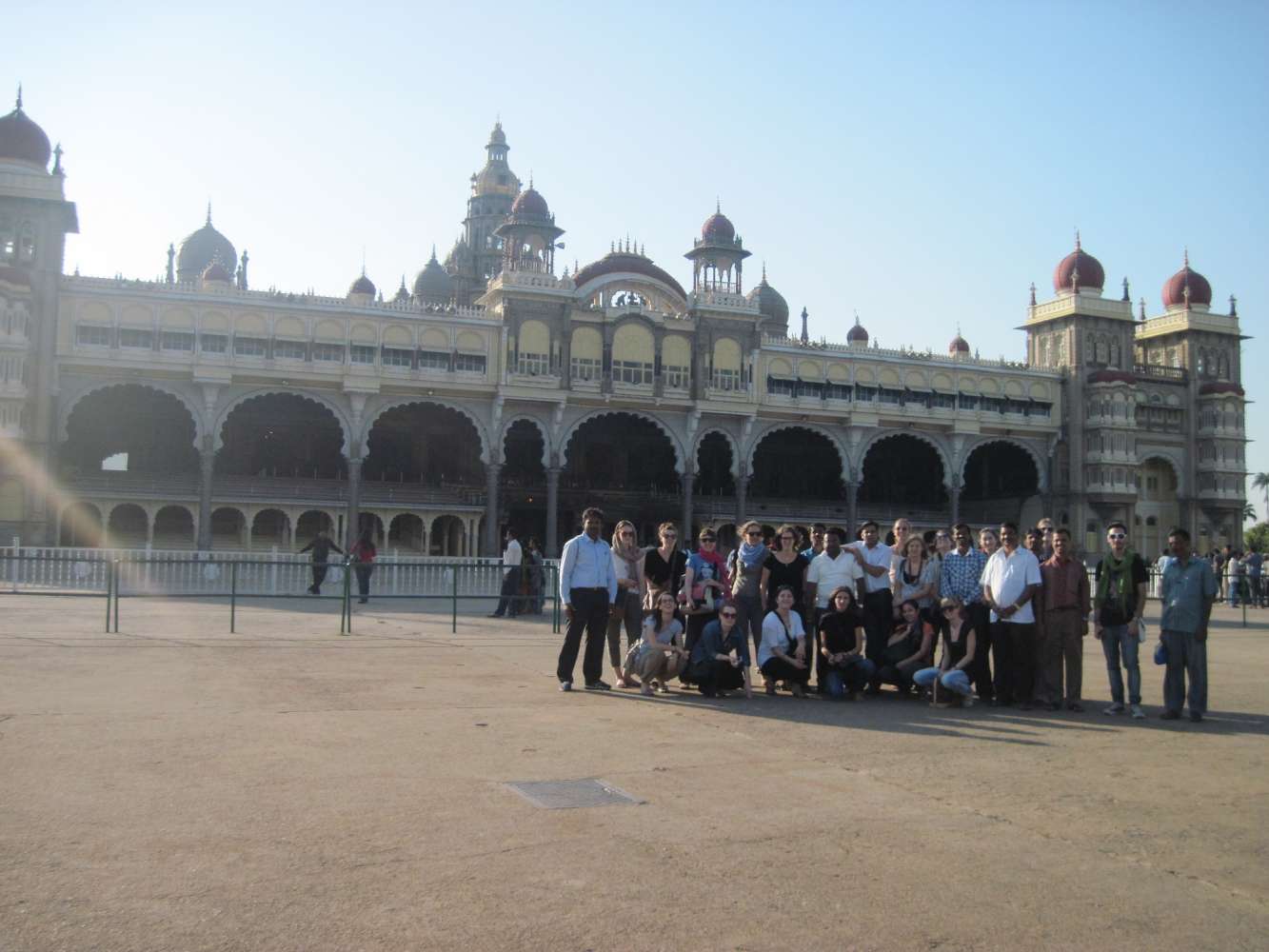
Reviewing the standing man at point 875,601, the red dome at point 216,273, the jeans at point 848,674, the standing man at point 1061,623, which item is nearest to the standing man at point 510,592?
the standing man at point 875,601

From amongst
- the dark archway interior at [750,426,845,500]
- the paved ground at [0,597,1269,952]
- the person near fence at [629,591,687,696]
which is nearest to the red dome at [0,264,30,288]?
the dark archway interior at [750,426,845,500]

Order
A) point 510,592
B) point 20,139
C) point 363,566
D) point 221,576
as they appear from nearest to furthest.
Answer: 1. point 221,576
2. point 510,592
3. point 363,566
4. point 20,139

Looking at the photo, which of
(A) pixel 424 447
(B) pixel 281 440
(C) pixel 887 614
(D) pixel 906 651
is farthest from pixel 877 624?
(B) pixel 281 440

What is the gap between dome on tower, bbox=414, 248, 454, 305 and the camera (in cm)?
6056

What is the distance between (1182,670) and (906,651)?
2.28 meters

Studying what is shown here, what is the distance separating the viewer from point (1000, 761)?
7434 millimetres

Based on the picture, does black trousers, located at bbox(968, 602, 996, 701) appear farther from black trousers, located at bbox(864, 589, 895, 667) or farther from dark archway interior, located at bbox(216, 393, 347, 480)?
dark archway interior, located at bbox(216, 393, 347, 480)

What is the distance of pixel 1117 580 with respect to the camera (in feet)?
32.5

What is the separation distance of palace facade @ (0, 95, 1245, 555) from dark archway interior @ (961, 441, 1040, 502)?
128 mm

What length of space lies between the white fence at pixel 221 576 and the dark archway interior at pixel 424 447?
20.2m

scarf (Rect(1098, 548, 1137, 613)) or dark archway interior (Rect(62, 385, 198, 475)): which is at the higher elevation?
dark archway interior (Rect(62, 385, 198, 475))

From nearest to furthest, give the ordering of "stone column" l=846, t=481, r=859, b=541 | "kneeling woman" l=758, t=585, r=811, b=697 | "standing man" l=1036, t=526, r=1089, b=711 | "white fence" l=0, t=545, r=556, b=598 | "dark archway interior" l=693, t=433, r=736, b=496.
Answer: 1. "standing man" l=1036, t=526, r=1089, b=711
2. "kneeling woman" l=758, t=585, r=811, b=697
3. "white fence" l=0, t=545, r=556, b=598
4. "stone column" l=846, t=481, r=859, b=541
5. "dark archway interior" l=693, t=433, r=736, b=496

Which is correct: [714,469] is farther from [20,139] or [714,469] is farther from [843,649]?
[843,649]

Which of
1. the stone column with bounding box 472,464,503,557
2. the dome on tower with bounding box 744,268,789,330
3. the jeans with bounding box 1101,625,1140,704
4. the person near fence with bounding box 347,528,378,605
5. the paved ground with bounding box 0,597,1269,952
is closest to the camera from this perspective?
the paved ground with bounding box 0,597,1269,952
